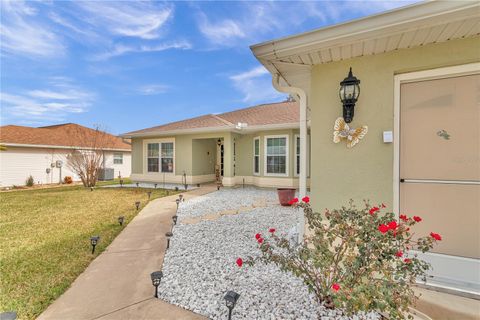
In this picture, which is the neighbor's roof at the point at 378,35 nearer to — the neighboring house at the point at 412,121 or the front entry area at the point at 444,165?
the neighboring house at the point at 412,121

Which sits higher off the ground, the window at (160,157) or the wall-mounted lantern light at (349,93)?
the wall-mounted lantern light at (349,93)

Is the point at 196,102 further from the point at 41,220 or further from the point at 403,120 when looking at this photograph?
the point at 403,120

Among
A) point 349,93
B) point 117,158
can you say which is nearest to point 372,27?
point 349,93

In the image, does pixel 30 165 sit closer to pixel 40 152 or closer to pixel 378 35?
pixel 40 152

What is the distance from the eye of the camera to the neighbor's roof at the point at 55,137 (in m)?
14.2

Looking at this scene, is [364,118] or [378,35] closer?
[378,35]

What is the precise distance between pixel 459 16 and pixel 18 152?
67.1ft

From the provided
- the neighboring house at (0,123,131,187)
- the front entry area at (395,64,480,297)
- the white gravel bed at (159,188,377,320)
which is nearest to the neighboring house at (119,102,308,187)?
the neighboring house at (0,123,131,187)

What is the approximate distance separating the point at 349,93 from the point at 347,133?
1.72 ft

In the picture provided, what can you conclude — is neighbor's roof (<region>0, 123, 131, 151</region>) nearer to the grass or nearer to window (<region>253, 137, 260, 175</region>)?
the grass

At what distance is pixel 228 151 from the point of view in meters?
10.9

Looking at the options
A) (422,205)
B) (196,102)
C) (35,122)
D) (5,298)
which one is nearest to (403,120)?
(422,205)

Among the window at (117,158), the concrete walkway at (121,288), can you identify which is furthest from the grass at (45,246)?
the window at (117,158)

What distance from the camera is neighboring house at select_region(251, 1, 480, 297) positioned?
245 cm
